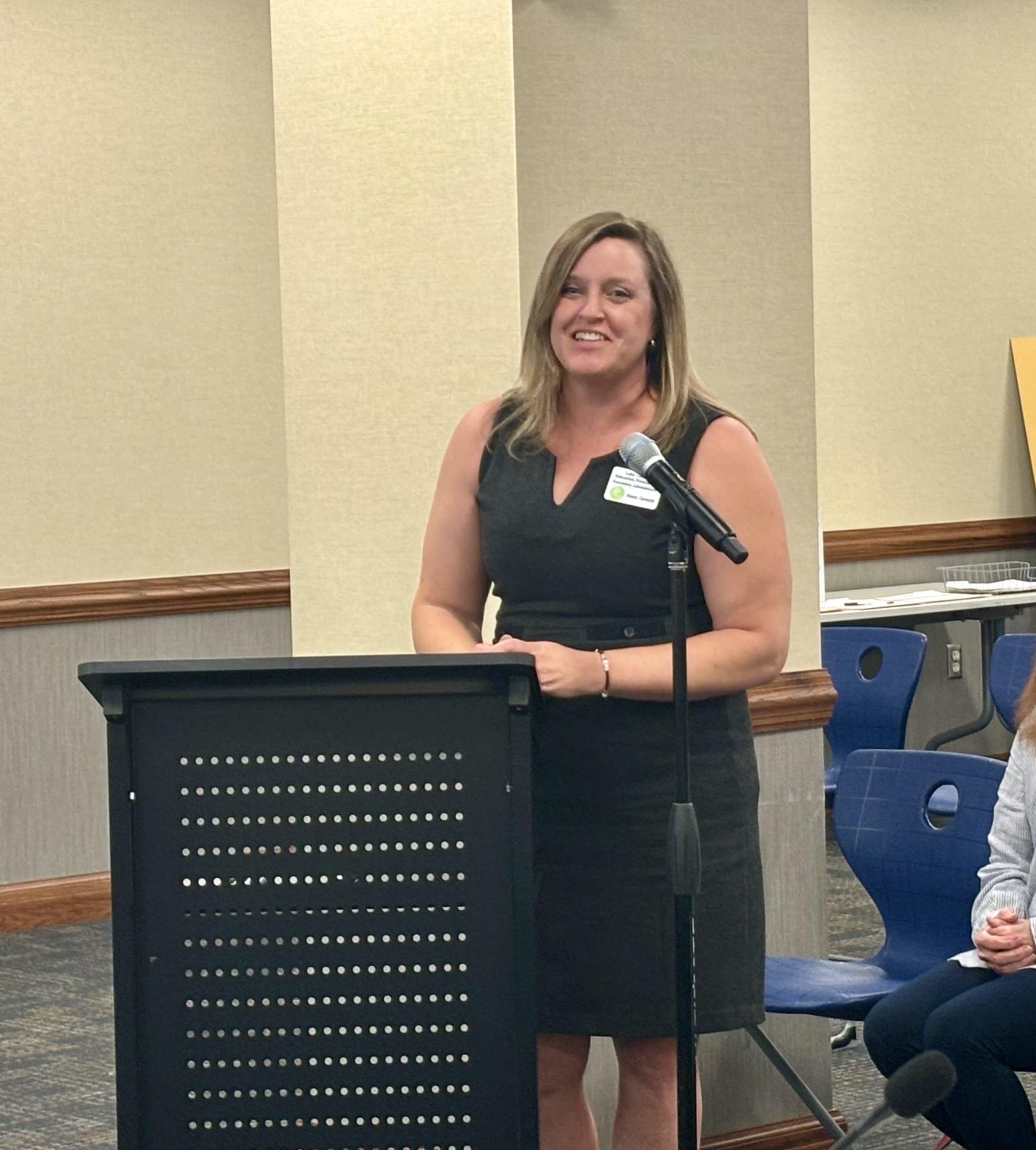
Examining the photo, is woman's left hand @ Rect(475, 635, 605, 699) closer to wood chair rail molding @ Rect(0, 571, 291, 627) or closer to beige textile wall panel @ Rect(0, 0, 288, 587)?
wood chair rail molding @ Rect(0, 571, 291, 627)

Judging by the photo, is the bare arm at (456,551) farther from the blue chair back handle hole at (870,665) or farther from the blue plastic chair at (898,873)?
the blue chair back handle hole at (870,665)

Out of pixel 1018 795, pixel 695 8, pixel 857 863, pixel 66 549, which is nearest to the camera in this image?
pixel 1018 795

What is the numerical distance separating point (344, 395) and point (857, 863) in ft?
4.37

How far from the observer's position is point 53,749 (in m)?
6.26

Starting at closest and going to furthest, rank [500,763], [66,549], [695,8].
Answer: [500,763], [695,8], [66,549]

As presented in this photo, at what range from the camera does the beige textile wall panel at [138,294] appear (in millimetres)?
6168

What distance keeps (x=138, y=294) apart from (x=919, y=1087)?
4920 millimetres

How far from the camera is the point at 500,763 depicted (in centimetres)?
205

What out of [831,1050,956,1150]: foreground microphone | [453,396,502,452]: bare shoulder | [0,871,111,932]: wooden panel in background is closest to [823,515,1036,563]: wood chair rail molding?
[0,871,111,932]: wooden panel in background

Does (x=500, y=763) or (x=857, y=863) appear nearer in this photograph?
(x=500, y=763)

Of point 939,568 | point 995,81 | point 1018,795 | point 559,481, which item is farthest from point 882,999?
point 995,81

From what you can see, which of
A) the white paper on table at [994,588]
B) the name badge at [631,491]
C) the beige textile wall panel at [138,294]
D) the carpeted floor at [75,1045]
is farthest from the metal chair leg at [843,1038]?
the white paper on table at [994,588]

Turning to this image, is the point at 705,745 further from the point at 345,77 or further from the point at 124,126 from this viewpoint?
the point at 124,126

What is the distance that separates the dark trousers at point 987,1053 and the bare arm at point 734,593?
80cm
